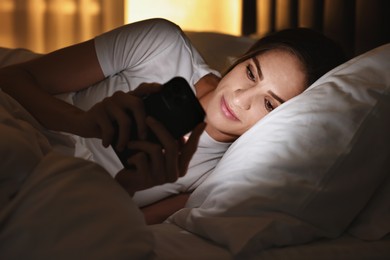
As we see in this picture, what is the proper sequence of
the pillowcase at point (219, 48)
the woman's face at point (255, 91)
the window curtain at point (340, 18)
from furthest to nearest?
the window curtain at point (340, 18) < the pillowcase at point (219, 48) < the woman's face at point (255, 91)

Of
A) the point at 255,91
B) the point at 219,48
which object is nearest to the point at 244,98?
the point at 255,91

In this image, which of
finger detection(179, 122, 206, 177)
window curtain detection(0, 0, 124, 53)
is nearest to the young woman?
finger detection(179, 122, 206, 177)

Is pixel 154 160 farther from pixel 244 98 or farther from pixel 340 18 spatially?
pixel 340 18

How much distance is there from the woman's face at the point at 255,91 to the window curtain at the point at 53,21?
1.18m

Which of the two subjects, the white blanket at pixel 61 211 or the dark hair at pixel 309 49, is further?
the dark hair at pixel 309 49

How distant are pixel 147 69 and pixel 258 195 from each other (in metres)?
0.55

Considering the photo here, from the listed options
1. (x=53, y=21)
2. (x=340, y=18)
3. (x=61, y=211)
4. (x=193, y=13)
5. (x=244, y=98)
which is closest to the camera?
(x=61, y=211)

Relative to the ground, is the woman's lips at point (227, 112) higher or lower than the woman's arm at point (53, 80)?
lower

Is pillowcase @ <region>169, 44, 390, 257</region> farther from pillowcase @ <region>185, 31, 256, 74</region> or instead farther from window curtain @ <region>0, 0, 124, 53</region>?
window curtain @ <region>0, 0, 124, 53</region>

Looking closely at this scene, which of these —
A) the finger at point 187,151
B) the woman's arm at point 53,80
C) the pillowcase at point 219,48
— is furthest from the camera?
the pillowcase at point 219,48

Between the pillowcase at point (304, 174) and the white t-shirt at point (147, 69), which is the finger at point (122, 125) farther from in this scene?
the white t-shirt at point (147, 69)

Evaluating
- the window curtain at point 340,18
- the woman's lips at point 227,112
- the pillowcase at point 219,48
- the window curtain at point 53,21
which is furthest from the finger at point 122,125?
the window curtain at point 53,21

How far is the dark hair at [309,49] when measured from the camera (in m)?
1.11

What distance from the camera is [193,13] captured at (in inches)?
90.1
